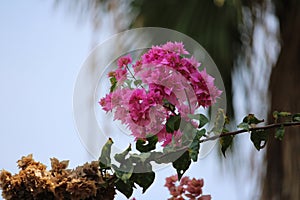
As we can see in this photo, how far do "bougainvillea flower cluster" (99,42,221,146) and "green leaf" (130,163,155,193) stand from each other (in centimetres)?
4

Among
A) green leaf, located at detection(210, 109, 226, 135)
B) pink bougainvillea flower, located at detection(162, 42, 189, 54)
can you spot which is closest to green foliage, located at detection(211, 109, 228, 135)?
green leaf, located at detection(210, 109, 226, 135)

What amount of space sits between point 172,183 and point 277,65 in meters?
0.86

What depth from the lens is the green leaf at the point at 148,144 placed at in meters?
0.86

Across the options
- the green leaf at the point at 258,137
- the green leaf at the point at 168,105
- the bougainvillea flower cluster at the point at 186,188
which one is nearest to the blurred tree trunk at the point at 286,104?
the bougainvillea flower cluster at the point at 186,188

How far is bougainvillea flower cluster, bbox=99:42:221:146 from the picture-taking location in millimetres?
849

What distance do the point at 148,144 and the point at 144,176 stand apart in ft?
0.15

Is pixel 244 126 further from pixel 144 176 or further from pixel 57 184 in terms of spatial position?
pixel 57 184

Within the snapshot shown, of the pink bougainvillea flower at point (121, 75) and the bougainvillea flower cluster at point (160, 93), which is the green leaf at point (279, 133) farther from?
the pink bougainvillea flower at point (121, 75)

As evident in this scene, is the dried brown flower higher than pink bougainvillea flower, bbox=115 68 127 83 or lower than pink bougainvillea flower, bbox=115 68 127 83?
lower

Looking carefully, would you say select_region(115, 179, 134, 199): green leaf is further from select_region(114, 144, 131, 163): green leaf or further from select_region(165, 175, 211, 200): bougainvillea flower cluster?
select_region(165, 175, 211, 200): bougainvillea flower cluster

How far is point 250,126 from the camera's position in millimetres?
929

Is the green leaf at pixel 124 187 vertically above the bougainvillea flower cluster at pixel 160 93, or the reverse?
the bougainvillea flower cluster at pixel 160 93

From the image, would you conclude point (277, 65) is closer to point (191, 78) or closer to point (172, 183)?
point (172, 183)

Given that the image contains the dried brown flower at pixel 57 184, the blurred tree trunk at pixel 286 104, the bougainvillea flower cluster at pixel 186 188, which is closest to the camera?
the dried brown flower at pixel 57 184
